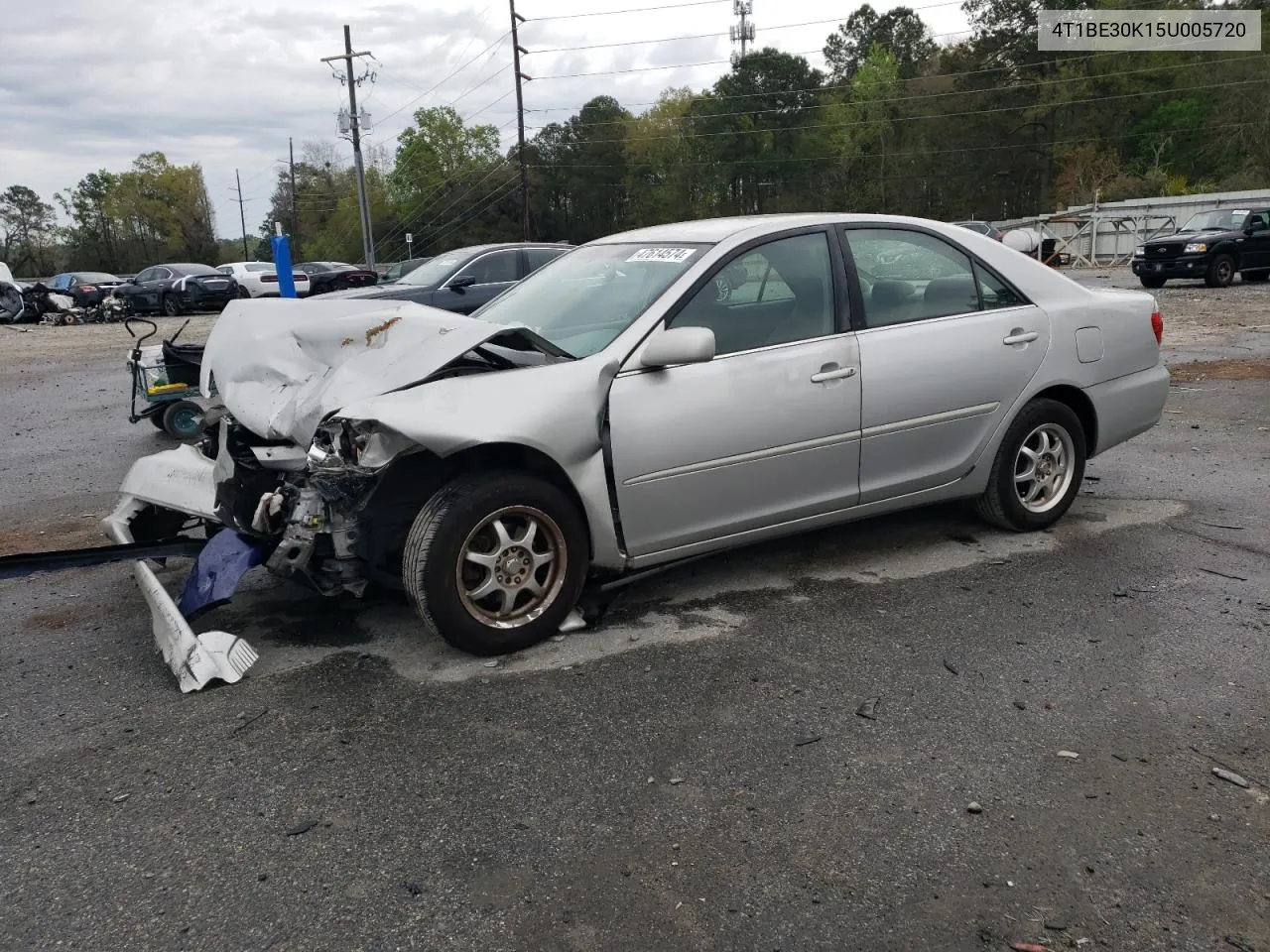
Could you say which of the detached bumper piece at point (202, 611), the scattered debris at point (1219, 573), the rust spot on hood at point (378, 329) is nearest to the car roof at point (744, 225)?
the rust spot on hood at point (378, 329)

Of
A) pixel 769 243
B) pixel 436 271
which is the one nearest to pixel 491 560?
pixel 769 243

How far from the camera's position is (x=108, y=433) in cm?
963

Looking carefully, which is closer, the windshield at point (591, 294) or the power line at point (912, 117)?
the windshield at point (591, 294)

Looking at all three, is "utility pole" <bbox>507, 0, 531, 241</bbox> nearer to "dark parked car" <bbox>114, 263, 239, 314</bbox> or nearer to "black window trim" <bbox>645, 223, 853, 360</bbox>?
"dark parked car" <bbox>114, 263, 239, 314</bbox>

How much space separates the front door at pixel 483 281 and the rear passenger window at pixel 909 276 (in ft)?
28.6

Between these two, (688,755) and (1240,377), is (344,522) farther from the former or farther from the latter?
(1240,377)

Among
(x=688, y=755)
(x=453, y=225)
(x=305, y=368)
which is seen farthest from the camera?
(x=453, y=225)

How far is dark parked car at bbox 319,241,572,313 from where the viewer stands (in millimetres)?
13273

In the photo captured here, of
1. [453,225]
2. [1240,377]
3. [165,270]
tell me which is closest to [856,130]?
[453,225]

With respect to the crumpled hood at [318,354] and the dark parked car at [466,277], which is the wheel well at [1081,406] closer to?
the crumpled hood at [318,354]

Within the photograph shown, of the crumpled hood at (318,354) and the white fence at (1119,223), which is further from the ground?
the white fence at (1119,223)

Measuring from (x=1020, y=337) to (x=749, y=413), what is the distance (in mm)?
1662

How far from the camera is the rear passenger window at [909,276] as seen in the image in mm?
4672

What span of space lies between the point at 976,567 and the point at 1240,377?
283 inches
